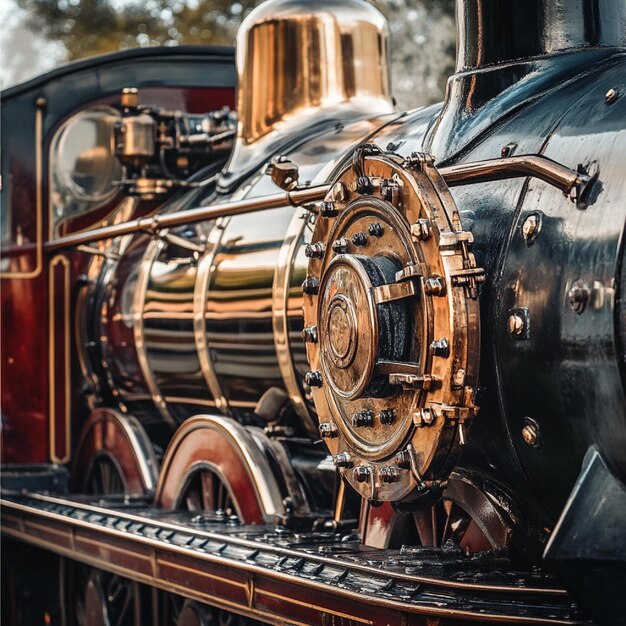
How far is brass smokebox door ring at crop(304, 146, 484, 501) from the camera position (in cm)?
309

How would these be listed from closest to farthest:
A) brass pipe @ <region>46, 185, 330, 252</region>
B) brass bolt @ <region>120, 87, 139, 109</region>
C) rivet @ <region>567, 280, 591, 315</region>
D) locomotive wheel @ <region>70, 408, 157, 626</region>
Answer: rivet @ <region>567, 280, 591, 315</region> < brass pipe @ <region>46, 185, 330, 252</region> < locomotive wheel @ <region>70, 408, 157, 626</region> < brass bolt @ <region>120, 87, 139, 109</region>

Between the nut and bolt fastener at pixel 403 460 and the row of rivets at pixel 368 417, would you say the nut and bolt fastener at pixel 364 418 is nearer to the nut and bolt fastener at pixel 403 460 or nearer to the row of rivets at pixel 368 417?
the row of rivets at pixel 368 417

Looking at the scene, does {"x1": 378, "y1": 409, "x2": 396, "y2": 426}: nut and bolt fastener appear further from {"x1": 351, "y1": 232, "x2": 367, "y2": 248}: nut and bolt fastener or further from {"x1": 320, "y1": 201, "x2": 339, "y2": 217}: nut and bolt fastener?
{"x1": 320, "y1": 201, "x2": 339, "y2": 217}: nut and bolt fastener

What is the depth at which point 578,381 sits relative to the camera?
2.87 m

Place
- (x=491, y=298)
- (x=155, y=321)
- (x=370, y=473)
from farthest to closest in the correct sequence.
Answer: (x=155, y=321)
(x=370, y=473)
(x=491, y=298)

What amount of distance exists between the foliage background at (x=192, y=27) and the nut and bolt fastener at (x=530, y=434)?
1528cm

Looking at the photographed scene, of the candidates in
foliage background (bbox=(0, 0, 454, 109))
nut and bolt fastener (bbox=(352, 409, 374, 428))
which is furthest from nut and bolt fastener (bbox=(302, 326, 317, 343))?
foliage background (bbox=(0, 0, 454, 109))

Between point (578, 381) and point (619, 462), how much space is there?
0.19 meters

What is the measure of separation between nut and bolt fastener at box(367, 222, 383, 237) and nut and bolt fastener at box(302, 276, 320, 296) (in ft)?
1.00

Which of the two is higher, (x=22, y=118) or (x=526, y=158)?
(x=22, y=118)

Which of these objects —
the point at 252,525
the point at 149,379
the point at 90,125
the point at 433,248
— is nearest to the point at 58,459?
the point at 149,379

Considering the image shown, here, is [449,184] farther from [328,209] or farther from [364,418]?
[364,418]

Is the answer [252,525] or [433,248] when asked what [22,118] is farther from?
[433,248]

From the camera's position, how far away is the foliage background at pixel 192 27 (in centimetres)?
1820
